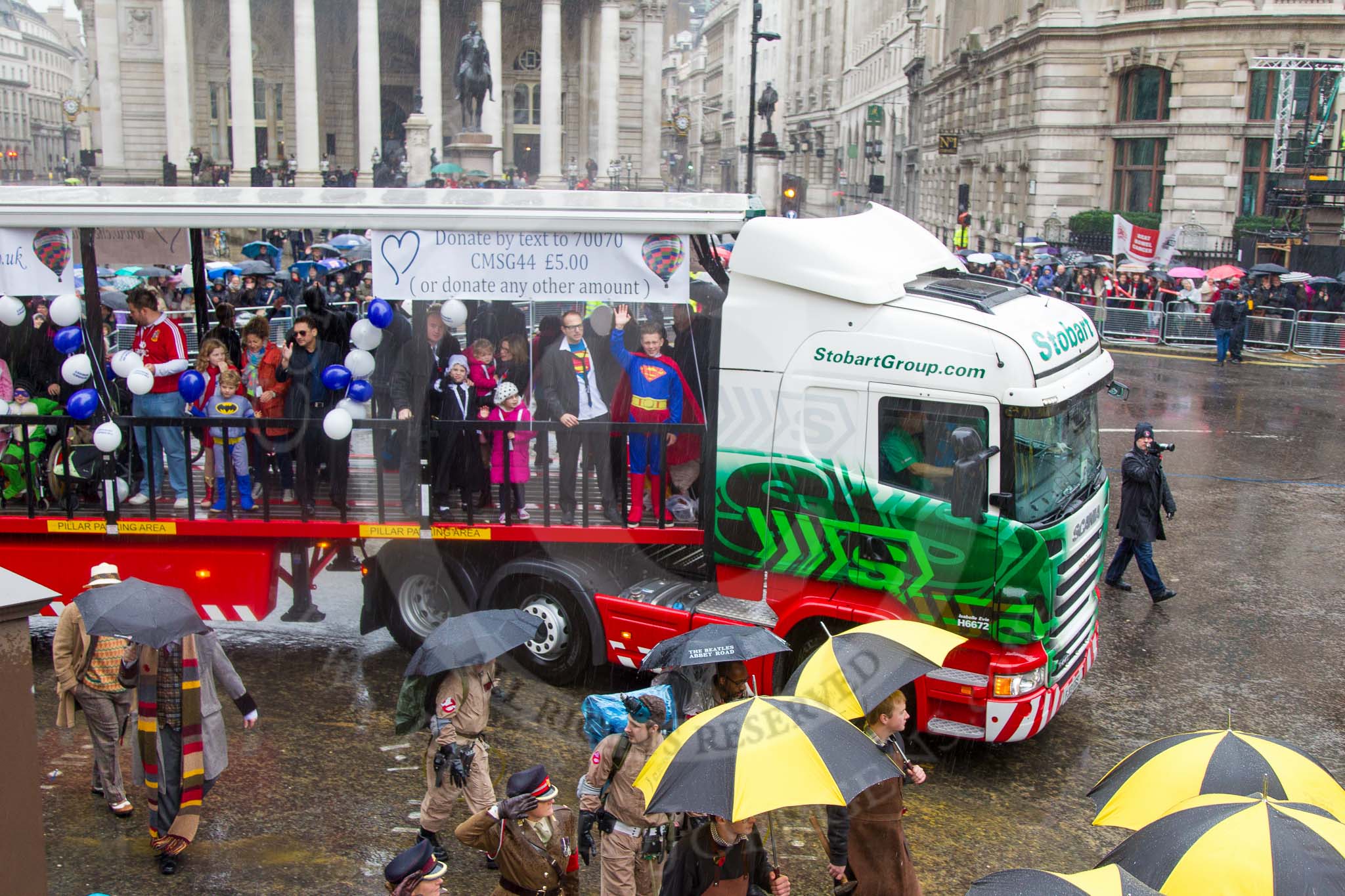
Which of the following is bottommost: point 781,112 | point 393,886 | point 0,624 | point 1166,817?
point 393,886

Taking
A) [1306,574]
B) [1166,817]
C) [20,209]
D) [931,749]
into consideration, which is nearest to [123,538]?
[20,209]

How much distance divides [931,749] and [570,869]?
11.3 ft

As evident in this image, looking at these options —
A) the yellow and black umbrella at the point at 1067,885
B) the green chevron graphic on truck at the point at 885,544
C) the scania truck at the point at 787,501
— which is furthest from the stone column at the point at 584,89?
the yellow and black umbrella at the point at 1067,885

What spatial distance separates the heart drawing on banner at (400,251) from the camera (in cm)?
866

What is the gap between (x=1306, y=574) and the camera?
12.2m

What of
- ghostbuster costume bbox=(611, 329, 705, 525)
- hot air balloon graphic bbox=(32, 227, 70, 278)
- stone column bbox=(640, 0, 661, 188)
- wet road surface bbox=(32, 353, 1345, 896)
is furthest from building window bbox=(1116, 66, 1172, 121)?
hot air balloon graphic bbox=(32, 227, 70, 278)

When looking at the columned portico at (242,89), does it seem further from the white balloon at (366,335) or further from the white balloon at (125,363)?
the white balloon at (366,335)

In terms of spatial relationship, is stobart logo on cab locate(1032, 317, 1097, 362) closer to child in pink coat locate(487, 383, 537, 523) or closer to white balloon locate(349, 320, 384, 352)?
child in pink coat locate(487, 383, 537, 523)

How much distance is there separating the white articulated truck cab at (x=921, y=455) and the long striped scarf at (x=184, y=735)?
3.43 metres

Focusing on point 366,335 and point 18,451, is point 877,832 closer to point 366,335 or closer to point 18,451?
point 366,335

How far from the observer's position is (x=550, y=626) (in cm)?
891

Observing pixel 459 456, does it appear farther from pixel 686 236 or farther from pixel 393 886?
pixel 393 886

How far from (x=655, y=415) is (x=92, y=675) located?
13.1 ft

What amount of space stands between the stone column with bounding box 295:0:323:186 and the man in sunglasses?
184 feet
